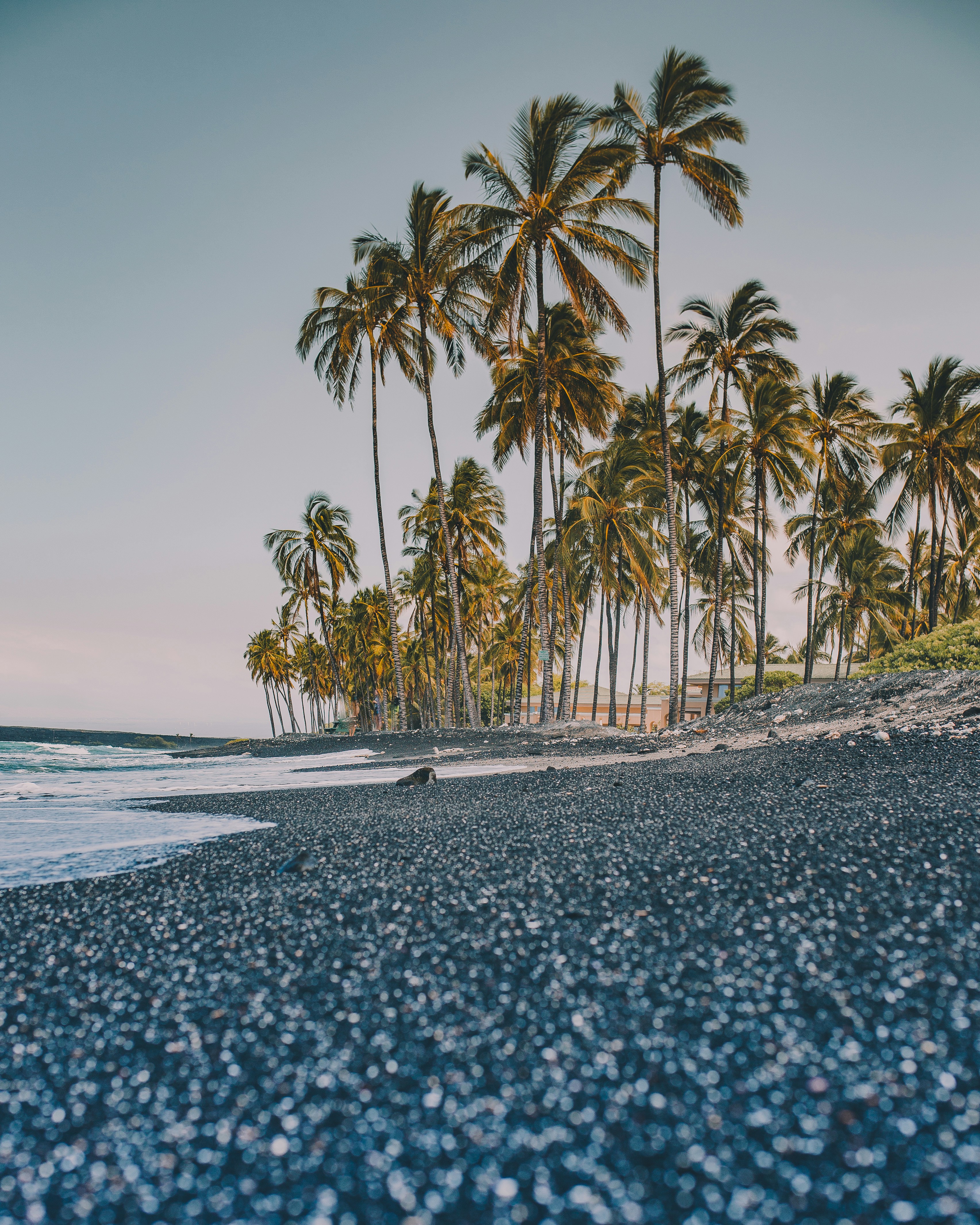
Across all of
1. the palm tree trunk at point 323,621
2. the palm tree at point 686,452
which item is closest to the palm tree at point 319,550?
the palm tree trunk at point 323,621

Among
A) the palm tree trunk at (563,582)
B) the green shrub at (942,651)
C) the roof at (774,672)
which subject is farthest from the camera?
the roof at (774,672)

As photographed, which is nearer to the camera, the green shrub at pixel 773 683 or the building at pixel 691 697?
the green shrub at pixel 773 683

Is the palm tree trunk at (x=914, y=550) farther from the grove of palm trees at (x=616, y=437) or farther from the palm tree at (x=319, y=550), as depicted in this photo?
the palm tree at (x=319, y=550)

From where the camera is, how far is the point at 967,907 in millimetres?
2262

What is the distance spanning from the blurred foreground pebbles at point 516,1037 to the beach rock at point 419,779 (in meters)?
4.24

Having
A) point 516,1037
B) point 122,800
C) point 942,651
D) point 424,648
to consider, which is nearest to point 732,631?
point 942,651

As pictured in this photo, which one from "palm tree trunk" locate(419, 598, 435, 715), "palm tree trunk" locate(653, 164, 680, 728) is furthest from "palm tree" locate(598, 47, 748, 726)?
"palm tree trunk" locate(419, 598, 435, 715)

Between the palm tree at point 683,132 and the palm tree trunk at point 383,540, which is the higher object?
the palm tree at point 683,132

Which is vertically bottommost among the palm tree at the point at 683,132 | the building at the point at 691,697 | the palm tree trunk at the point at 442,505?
the building at the point at 691,697

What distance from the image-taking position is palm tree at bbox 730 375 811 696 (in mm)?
19812

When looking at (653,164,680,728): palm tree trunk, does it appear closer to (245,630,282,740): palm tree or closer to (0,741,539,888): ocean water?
(0,741,539,888): ocean water

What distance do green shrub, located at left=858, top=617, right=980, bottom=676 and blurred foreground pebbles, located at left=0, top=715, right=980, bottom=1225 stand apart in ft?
44.2

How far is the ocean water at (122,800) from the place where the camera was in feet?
13.3

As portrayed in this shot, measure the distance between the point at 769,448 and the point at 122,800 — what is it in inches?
819
